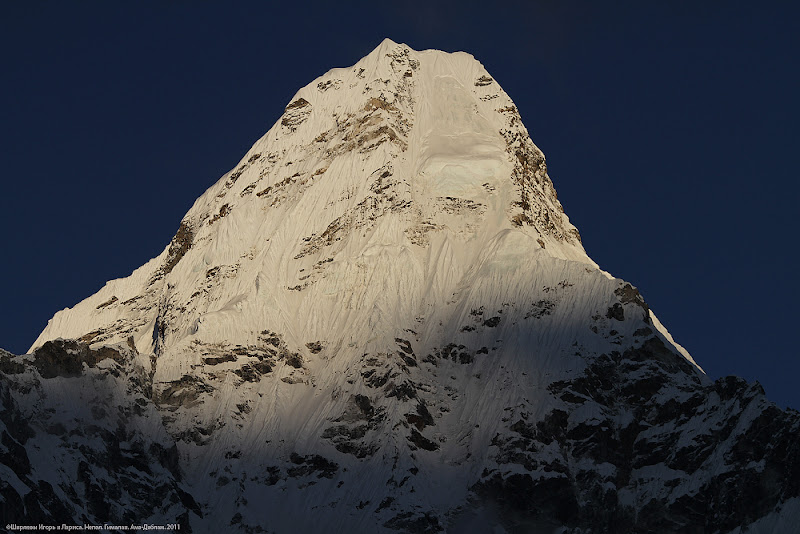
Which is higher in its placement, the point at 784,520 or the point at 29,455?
the point at 784,520

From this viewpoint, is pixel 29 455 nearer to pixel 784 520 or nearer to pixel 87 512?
pixel 87 512

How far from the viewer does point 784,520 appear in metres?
199

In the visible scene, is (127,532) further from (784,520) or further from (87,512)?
(784,520)

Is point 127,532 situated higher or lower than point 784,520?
lower

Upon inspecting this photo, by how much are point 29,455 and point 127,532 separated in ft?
43.3

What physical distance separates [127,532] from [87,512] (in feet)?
16.2

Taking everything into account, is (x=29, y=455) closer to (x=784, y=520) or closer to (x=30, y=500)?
(x=30, y=500)

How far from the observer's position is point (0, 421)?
197750mm

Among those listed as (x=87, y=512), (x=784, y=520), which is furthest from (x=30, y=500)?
(x=784, y=520)

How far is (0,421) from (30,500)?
12795 millimetres

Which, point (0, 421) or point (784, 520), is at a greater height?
point (784, 520)

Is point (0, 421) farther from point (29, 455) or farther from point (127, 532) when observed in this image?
point (127, 532)

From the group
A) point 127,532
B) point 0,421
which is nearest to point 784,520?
point 127,532

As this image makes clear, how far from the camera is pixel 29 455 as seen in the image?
199250 millimetres
